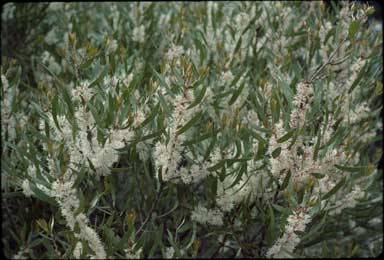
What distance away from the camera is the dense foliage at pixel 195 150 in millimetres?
3002

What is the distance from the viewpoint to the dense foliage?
3.00m

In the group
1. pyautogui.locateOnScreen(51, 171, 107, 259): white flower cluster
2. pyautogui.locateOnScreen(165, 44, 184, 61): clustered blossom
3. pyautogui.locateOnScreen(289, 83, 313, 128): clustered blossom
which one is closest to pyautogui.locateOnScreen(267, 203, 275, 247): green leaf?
pyautogui.locateOnScreen(289, 83, 313, 128): clustered blossom

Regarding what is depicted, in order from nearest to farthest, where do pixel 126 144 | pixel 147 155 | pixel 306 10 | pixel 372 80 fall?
pixel 126 144, pixel 147 155, pixel 372 80, pixel 306 10

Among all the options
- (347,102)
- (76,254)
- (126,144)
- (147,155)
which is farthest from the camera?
(347,102)

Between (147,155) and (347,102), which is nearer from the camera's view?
(147,155)

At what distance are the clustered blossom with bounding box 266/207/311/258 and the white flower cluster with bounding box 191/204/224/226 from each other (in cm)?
43

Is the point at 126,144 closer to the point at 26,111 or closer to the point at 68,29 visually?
the point at 26,111

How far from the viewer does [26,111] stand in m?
4.34

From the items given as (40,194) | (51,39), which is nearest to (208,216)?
(40,194)

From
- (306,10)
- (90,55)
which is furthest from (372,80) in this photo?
(90,55)

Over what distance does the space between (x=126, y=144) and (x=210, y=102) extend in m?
0.84

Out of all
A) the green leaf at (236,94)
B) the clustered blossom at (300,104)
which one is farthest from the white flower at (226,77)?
the clustered blossom at (300,104)

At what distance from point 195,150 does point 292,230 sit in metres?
0.85

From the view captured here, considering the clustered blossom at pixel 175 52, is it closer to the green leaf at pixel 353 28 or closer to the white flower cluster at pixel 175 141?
the white flower cluster at pixel 175 141
